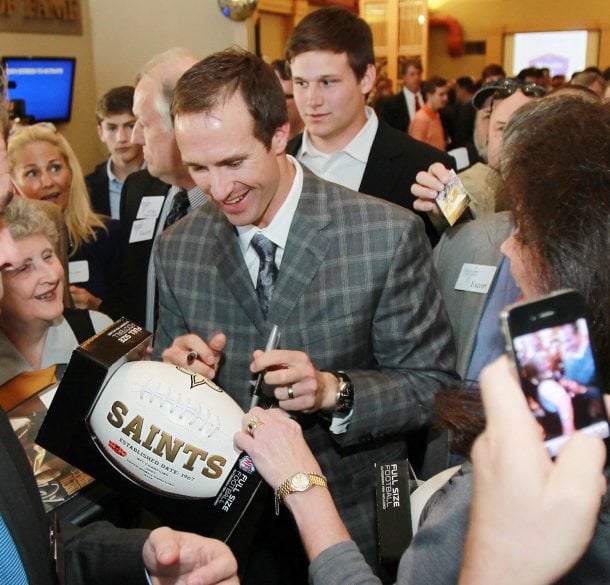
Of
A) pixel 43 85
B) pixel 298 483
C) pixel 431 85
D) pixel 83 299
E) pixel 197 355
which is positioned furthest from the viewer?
pixel 431 85

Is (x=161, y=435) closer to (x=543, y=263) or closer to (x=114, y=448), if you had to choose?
(x=114, y=448)

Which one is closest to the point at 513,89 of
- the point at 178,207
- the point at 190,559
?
the point at 178,207

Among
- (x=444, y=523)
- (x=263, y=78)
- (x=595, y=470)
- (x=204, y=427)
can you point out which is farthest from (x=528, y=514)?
(x=263, y=78)

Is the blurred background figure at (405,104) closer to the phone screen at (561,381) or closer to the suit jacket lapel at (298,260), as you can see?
the suit jacket lapel at (298,260)

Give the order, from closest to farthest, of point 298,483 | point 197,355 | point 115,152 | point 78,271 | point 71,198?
point 298,483 → point 197,355 → point 78,271 → point 71,198 → point 115,152

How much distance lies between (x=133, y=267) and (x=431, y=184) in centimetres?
134

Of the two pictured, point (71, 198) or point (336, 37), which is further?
point (71, 198)

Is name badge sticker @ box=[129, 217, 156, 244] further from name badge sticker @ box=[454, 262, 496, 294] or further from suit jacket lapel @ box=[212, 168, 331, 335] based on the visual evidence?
name badge sticker @ box=[454, 262, 496, 294]

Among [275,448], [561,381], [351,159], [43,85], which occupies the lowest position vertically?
[275,448]

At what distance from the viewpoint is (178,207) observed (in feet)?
8.89

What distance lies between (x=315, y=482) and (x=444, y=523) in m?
0.39

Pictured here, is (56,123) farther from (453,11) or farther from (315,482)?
(453,11)

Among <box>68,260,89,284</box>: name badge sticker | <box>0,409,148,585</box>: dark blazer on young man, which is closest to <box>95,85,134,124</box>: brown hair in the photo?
<box>68,260,89,284</box>: name badge sticker

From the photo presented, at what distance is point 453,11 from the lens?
58.4 ft
